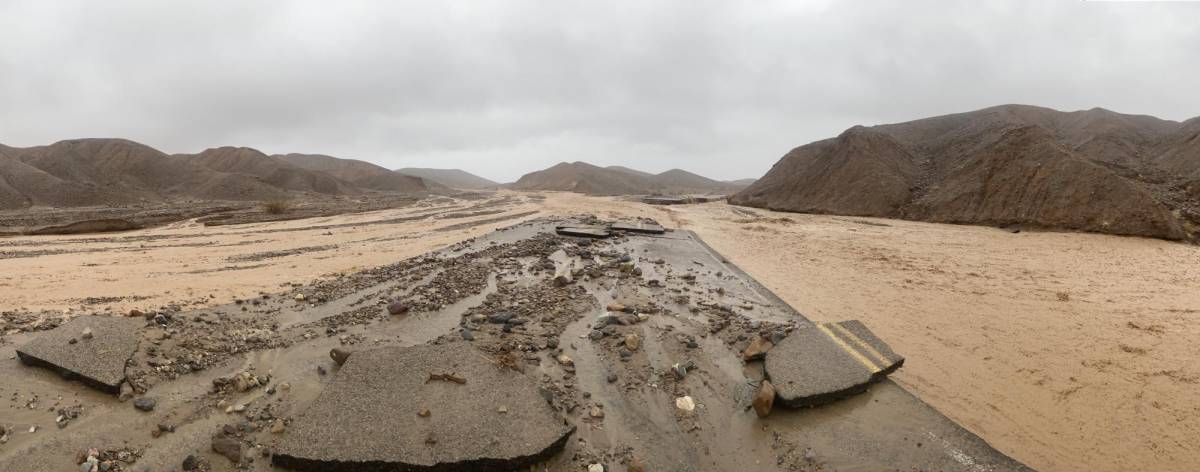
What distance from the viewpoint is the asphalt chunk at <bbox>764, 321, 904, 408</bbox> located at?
4.23 meters

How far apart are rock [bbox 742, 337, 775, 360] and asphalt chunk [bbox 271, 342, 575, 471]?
2404 mm

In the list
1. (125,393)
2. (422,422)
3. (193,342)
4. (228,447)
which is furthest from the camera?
(193,342)

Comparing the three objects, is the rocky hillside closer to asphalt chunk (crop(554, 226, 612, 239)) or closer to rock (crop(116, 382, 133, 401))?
asphalt chunk (crop(554, 226, 612, 239))

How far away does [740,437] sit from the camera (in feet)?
12.4

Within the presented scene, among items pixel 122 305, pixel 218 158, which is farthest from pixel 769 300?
pixel 218 158

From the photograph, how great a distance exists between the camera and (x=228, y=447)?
10.7ft

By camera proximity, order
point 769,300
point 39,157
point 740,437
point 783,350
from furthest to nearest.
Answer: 1. point 39,157
2. point 769,300
3. point 783,350
4. point 740,437

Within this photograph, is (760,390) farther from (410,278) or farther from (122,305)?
(122,305)

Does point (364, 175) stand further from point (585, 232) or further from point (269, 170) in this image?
point (585, 232)

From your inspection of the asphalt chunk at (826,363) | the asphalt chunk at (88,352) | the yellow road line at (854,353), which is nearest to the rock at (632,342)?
the asphalt chunk at (826,363)

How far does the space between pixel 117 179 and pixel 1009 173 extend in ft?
223

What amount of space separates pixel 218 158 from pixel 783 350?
86.1 m

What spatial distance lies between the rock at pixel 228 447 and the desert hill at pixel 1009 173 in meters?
21.8

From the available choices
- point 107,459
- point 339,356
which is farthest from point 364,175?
point 107,459
